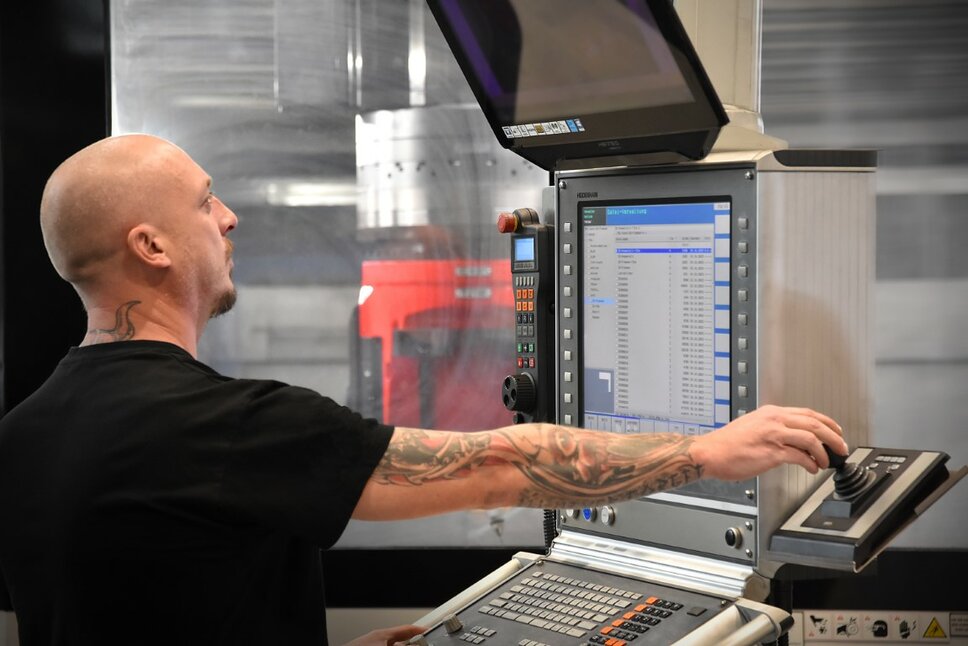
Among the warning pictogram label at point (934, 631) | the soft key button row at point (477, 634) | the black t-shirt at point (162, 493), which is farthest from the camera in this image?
the warning pictogram label at point (934, 631)

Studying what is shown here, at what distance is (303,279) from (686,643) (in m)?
1.96

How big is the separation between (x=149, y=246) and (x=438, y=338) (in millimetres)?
1596

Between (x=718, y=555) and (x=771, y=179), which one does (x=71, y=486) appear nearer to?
(x=718, y=555)

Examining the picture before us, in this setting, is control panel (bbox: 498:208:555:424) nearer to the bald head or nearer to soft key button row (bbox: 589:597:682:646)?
soft key button row (bbox: 589:597:682:646)

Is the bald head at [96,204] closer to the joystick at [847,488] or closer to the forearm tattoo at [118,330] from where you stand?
the forearm tattoo at [118,330]

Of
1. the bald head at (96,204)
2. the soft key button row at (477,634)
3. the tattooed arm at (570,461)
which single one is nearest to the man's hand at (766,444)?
the tattooed arm at (570,461)

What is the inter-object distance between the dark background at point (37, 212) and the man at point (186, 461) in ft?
4.89

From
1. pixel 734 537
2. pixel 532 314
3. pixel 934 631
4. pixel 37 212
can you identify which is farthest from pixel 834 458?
pixel 37 212

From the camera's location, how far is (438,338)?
3123mm

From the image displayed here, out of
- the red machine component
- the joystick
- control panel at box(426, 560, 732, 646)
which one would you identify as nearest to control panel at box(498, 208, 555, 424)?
control panel at box(426, 560, 732, 646)

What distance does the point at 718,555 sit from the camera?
5.62 ft

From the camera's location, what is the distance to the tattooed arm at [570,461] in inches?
57.9

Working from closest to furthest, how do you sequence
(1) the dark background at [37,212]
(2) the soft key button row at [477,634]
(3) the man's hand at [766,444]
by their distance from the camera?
(3) the man's hand at [766,444]
(2) the soft key button row at [477,634]
(1) the dark background at [37,212]

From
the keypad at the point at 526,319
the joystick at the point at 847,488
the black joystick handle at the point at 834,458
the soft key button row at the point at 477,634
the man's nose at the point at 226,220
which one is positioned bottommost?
the soft key button row at the point at 477,634
